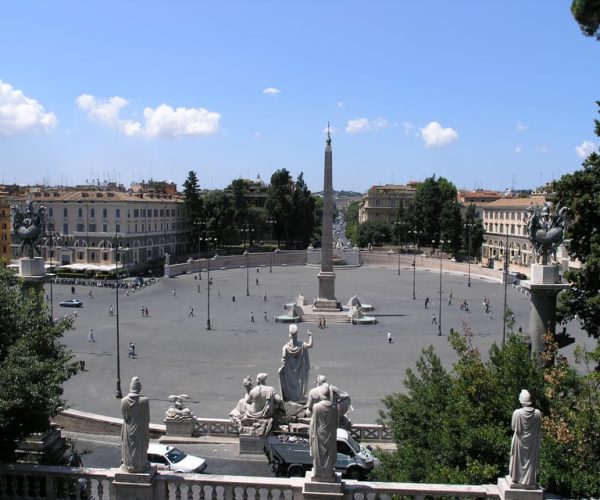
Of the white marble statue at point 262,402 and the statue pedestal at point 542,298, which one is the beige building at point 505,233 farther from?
the white marble statue at point 262,402

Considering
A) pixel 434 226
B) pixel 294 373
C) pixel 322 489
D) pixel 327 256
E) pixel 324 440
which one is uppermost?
pixel 434 226

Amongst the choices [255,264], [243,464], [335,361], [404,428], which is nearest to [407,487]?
A: [404,428]

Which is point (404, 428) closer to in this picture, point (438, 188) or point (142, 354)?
point (142, 354)

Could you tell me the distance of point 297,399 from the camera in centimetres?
1705

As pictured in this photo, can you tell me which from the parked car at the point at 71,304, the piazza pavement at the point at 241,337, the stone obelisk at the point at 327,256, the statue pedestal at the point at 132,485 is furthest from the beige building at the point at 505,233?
the statue pedestal at the point at 132,485

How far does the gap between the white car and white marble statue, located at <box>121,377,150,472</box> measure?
18.7 feet

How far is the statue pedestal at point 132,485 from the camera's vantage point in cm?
847

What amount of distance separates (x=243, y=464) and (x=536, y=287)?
8609 mm

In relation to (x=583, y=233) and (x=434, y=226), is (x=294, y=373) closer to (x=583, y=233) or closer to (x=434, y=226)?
(x=583, y=233)

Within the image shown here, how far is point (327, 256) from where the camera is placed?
5103cm

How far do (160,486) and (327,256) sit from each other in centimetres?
4270

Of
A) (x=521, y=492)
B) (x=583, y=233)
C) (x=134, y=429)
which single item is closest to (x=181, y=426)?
(x=134, y=429)

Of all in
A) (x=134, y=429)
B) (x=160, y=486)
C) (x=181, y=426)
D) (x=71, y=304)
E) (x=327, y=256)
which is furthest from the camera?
(x=327, y=256)

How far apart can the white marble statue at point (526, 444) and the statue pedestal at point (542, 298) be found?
928 centimetres
